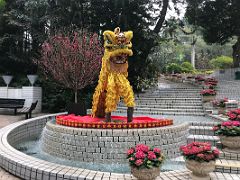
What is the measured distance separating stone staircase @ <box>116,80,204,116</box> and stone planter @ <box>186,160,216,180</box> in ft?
27.6

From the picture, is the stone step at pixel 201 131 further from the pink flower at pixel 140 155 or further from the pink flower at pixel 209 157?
the pink flower at pixel 140 155

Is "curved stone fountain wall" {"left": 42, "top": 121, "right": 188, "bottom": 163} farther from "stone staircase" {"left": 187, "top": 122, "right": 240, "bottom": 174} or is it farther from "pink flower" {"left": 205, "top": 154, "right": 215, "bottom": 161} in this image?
"pink flower" {"left": 205, "top": 154, "right": 215, "bottom": 161}

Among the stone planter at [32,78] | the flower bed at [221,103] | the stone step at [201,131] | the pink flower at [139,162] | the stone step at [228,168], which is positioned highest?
the stone planter at [32,78]

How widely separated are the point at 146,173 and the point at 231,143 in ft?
8.60

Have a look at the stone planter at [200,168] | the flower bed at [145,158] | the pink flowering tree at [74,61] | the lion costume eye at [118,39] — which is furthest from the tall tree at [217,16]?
the flower bed at [145,158]

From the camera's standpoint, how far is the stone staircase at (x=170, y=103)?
13453mm

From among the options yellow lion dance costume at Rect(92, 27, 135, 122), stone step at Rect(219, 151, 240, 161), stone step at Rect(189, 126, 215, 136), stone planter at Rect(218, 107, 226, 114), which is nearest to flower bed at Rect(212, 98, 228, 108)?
stone planter at Rect(218, 107, 226, 114)

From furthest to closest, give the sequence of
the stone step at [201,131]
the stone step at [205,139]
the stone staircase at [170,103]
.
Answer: the stone staircase at [170,103] < the stone step at [201,131] < the stone step at [205,139]

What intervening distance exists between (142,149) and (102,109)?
4.21m

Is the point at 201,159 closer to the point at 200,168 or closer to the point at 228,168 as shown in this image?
the point at 200,168

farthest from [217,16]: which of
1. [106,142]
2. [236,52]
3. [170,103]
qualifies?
[106,142]

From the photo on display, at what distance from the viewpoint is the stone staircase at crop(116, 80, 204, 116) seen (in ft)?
44.1

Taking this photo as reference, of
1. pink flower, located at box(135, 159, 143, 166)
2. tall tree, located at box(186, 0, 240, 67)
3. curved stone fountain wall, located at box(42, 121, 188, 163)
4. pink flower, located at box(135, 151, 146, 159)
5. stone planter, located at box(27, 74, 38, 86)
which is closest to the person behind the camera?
pink flower, located at box(135, 159, 143, 166)

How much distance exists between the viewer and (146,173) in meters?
4.34
